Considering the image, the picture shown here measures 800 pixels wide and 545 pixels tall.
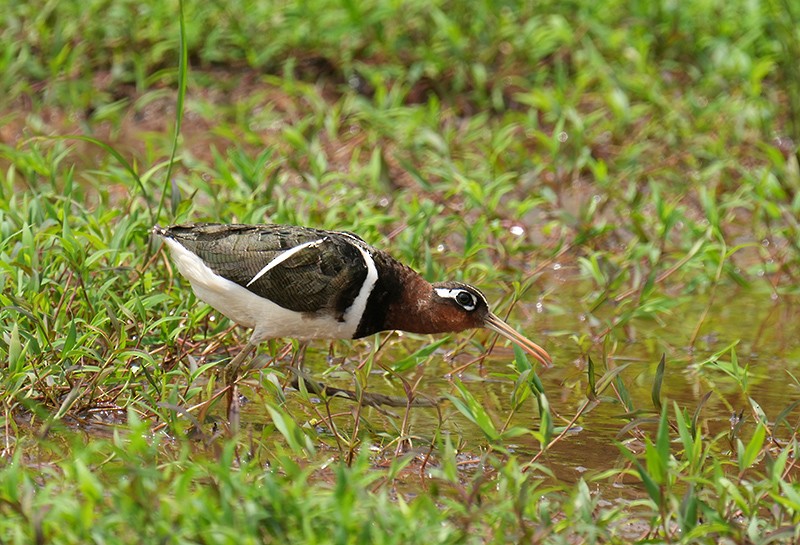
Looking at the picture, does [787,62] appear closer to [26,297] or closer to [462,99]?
[462,99]

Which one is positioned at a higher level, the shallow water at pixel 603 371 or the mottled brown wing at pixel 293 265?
the mottled brown wing at pixel 293 265

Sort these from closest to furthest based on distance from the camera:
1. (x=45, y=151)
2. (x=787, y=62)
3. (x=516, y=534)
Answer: (x=516, y=534)
(x=45, y=151)
(x=787, y=62)

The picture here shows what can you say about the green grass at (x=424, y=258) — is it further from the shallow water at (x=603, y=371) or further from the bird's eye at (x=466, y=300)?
the bird's eye at (x=466, y=300)

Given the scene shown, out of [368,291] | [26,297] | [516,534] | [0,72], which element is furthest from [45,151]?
[516,534]

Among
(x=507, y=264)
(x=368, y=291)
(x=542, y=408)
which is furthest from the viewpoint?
(x=507, y=264)

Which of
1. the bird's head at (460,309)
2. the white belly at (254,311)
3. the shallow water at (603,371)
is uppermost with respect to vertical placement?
the white belly at (254,311)

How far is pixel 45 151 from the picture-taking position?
7.05m

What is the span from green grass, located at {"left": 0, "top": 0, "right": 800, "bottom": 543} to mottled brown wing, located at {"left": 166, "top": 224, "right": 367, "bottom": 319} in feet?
0.84

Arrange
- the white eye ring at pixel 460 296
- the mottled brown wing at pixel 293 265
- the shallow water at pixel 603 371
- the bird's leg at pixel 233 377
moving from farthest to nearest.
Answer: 1. the white eye ring at pixel 460 296
2. the shallow water at pixel 603 371
3. the mottled brown wing at pixel 293 265
4. the bird's leg at pixel 233 377

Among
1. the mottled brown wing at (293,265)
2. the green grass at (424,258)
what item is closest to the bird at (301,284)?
the mottled brown wing at (293,265)

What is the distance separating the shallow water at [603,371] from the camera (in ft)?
15.5

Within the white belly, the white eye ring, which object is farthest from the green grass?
the white eye ring

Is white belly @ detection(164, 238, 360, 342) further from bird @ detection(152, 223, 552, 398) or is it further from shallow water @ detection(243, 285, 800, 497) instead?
shallow water @ detection(243, 285, 800, 497)

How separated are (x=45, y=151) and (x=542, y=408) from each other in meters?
3.97
